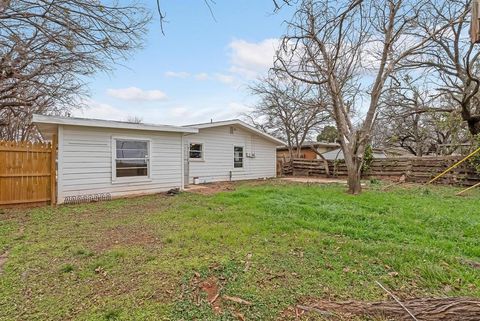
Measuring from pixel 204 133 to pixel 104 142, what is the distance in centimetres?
495

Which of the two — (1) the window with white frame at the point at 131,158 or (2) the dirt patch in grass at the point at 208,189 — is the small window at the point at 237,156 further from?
(1) the window with white frame at the point at 131,158

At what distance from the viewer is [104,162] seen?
28.5 ft

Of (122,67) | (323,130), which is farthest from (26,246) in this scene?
(323,130)

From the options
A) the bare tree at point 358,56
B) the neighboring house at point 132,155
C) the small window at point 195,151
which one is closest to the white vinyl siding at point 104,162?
the neighboring house at point 132,155

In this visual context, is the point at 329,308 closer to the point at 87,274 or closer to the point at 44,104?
the point at 87,274

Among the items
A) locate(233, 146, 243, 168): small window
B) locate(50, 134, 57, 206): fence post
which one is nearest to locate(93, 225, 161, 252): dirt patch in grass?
locate(50, 134, 57, 206): fence post

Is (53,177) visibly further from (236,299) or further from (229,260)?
(236,299)

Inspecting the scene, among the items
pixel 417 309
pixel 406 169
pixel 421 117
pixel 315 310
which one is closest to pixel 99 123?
pixel 315 310

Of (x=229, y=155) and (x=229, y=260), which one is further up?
(x=229, y=155)

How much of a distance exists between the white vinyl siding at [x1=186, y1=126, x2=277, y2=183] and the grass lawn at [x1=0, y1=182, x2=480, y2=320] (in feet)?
23.2

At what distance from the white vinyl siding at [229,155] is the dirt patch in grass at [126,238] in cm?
762

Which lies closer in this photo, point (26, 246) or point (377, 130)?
point (26, 246)

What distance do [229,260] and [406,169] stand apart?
509 inches

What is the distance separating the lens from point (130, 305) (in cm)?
249
